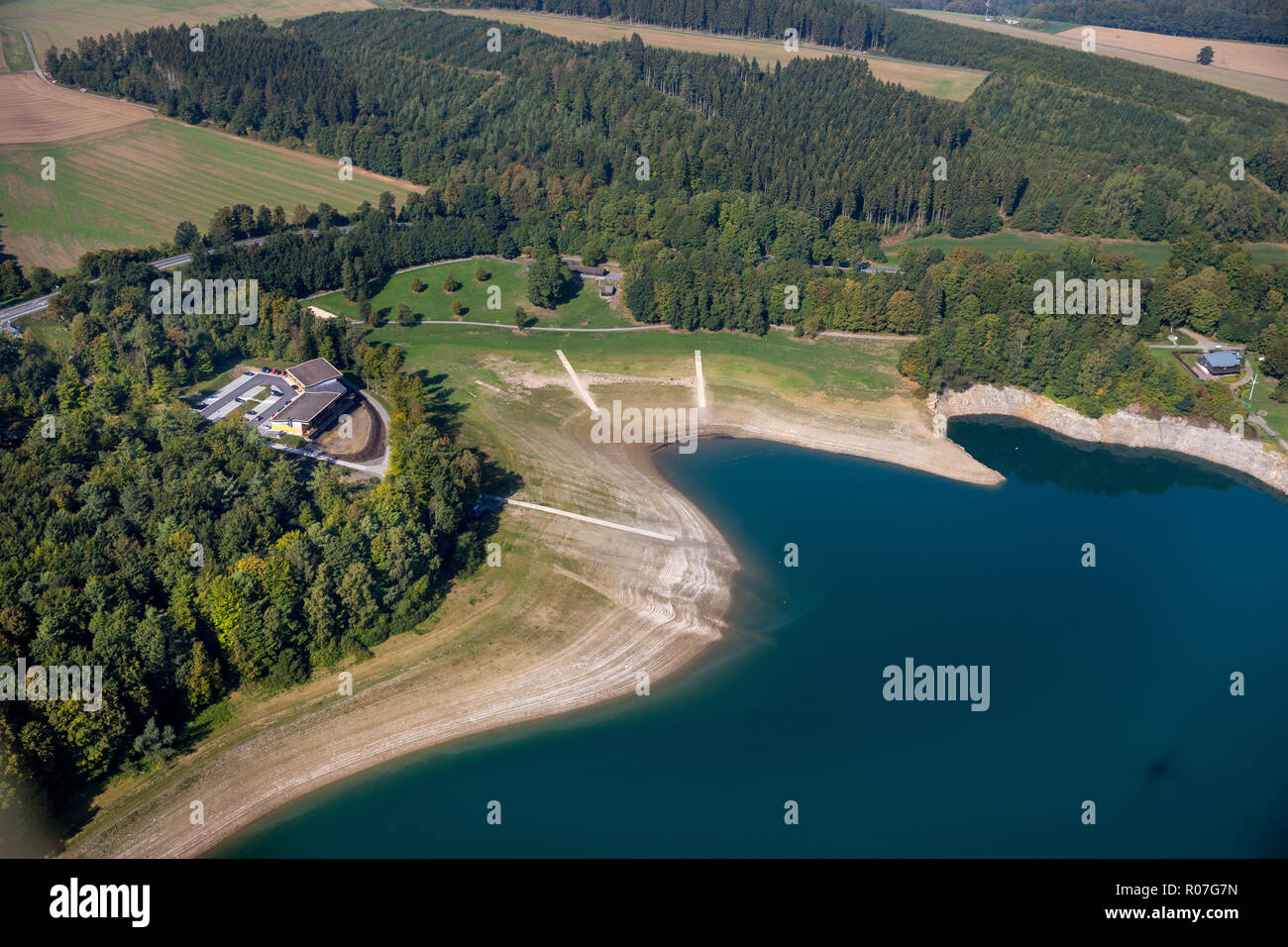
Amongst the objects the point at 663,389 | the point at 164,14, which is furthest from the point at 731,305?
the point at 164,14

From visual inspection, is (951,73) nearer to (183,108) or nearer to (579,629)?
(183,108)

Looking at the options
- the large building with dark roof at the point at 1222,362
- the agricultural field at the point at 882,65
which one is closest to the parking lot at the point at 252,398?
the large building with dark roof at the point at 1222,362

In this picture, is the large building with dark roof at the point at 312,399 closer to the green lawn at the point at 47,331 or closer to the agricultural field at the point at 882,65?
the green lawn at the point at 47,331

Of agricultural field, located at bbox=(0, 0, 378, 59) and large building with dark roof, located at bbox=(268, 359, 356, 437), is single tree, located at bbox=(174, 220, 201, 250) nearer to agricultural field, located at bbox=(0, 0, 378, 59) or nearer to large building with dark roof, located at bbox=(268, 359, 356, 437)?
large building with dark roof, located at bbox=(268, 359, 356, 437)

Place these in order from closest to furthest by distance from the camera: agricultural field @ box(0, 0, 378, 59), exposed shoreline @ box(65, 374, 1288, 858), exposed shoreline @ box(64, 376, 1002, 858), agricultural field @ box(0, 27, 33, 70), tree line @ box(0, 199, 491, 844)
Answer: exposed shoreline @ box(64, 376, 1002, 858)
tree line @ box(0, 199, 491, 844)
exposed shoreline @ box(65, 374, 1288, 858)
agricultural field @ box(0, 27, 33, 70)
agricultural field @ box(0, 0, 378, 59)

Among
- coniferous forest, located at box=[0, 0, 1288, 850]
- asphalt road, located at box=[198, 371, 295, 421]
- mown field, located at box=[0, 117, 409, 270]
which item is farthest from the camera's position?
mown field, located at box=[0, 117, 409, 270]

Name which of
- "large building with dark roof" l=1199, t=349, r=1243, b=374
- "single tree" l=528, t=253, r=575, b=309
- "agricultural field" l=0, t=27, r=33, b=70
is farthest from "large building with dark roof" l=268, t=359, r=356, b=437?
"agricultural field" l=0, t=27, r=33, b=70

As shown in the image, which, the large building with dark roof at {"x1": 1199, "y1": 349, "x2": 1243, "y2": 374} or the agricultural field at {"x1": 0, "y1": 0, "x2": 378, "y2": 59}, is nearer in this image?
the large building with dark roof at {"x1": 1199, "y1": 349, "x2": 1243, "y2": 374}

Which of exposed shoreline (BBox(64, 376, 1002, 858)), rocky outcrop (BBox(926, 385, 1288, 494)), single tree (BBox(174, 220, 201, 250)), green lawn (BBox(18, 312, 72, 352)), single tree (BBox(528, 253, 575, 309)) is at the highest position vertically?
single tree (BBox(174, 220, 201, 250))
